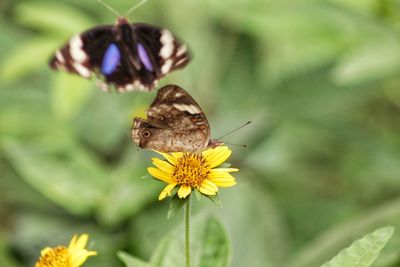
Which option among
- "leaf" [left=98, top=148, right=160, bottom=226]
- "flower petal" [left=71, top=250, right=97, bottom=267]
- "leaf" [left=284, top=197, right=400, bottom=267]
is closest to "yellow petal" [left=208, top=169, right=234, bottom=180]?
"flower petal" [left=71, top=250, right=97, bottom=267]

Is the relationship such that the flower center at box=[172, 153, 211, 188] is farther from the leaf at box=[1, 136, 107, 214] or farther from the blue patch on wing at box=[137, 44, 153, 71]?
the leaf at box=[1, 136, 107, 214]

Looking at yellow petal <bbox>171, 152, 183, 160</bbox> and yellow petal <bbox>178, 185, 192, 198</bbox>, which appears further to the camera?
yellow petal <bbox>171, 152, 183, 160</bbox>

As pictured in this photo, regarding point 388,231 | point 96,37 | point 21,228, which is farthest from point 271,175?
point 388,231

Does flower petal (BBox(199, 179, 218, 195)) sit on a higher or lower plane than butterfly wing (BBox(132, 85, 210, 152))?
lower

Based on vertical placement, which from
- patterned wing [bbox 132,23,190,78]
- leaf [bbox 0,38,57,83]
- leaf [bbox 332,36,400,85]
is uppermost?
leaf [bbox 0,38,57,83]

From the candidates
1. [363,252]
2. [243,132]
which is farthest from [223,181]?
[243,132]

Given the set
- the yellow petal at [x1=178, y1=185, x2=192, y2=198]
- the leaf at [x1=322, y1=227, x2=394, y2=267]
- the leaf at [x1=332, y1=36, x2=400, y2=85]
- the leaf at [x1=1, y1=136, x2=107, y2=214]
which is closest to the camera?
the leaf at [x1=322, y1=227, x2=394, y2=267]

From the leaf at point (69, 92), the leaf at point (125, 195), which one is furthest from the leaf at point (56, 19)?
the leaf at point (125, 195)
